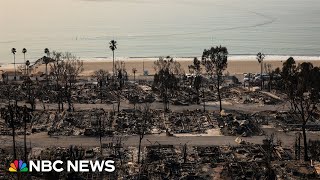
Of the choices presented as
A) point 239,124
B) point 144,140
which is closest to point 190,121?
point 239,124

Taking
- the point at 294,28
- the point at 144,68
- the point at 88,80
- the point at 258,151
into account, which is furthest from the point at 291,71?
the point at 294,28

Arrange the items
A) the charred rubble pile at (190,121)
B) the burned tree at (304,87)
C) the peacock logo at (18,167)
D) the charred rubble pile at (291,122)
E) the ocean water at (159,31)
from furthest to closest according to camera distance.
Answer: the ocean water at (159,31)
the charred rubble pile at (291,122)
the charred rubble pile at (190,121)
the burned tree at (304,87)
the peacock logo at (18,167)

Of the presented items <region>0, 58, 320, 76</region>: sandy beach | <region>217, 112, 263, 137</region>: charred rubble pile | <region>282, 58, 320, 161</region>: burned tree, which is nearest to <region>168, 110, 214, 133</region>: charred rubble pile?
<region>217, 112, 263, 137</region>: charred rubble pile

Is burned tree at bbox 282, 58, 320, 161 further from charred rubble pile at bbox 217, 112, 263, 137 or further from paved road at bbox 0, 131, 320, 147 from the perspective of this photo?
charred rubble pile at bbox 217, 112, 263, 137

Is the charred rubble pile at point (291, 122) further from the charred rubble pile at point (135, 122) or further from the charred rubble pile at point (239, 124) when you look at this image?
the charred rubble pile at point (135, 122)

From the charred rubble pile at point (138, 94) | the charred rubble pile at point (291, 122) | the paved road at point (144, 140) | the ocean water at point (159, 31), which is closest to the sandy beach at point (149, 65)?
the ocean water at point (159, 31)

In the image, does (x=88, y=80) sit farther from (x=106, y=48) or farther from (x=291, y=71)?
(x=106, y=48)
